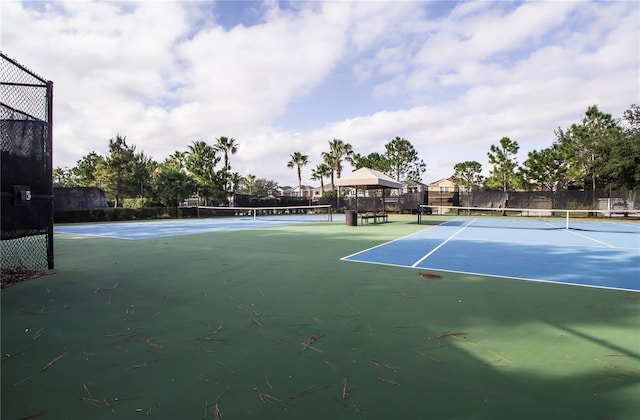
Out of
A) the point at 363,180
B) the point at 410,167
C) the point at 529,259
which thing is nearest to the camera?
the point at 529,259

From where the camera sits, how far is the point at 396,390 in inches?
86.7

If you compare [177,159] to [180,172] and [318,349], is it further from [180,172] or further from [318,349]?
[318,349]

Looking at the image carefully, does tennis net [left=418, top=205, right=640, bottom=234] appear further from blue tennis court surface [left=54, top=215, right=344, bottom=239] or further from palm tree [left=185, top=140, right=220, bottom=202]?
palm tree [left=185, top=140, right=220, bottom=202]

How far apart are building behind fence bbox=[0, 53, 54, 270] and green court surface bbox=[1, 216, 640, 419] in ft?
3.33

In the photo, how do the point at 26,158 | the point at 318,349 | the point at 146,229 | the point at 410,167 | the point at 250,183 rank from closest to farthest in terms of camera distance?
the point at 318,349, the point at 26,158, the point at 146,229, the point at 410,167, the point at 250,183

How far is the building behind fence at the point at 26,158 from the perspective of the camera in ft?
15.6

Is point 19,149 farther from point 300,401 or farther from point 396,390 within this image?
point 396,390

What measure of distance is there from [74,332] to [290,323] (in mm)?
2115

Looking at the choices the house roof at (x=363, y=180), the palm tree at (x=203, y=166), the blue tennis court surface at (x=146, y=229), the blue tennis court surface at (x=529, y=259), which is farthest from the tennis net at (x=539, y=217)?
the palm tree at (x=203, y=166)

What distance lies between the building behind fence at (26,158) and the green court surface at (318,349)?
1.01m

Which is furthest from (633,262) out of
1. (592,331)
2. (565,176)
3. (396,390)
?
(565,176)

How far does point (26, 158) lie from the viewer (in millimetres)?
5148

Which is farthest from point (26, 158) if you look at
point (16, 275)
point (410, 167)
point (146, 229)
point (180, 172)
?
point (410, 167)

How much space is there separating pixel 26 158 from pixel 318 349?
561 cm
